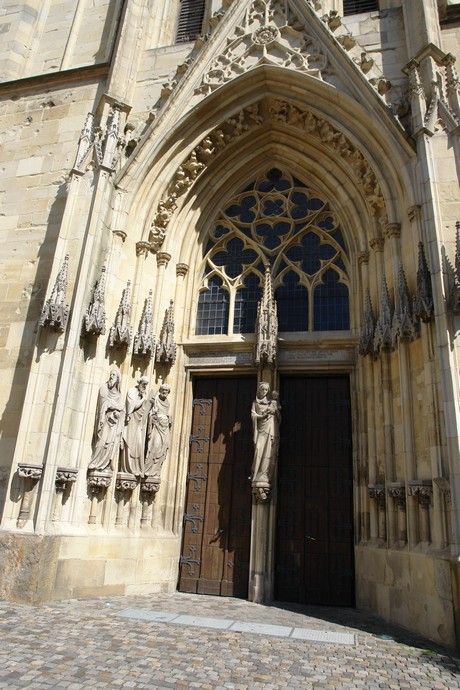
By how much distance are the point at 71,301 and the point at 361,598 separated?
6.38 m

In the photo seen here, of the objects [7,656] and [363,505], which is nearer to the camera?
[7,656]

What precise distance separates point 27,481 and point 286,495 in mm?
4169

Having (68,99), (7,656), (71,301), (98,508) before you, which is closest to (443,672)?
(7,656)

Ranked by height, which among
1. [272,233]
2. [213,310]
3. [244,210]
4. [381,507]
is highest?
[244,210]

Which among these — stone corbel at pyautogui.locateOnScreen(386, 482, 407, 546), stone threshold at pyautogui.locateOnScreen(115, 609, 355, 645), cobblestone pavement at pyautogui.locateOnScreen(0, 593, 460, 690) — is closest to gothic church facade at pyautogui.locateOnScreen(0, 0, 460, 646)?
stone corbel at pyautogui.locateOnScreen(386, 482, 407, 546)

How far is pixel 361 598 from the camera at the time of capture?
8.16 meters

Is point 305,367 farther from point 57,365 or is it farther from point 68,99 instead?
point 68,99

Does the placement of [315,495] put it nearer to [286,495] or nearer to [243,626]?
[286,495]

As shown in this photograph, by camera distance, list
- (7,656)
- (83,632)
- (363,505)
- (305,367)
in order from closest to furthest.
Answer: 1. (7,656)
2. (83,632)
3. (363,505)
4. (305,367)

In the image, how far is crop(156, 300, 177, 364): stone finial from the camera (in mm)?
9703

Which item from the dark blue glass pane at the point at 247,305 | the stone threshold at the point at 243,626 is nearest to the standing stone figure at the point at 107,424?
the stone threshold at the point at 243,626

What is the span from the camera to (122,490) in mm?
8578

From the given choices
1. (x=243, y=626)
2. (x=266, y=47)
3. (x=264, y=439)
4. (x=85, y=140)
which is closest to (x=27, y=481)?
(x=243, y=626)

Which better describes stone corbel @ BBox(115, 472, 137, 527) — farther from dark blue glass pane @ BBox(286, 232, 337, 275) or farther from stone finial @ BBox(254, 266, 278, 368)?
dark blue glass pane @ BBox(286, 232, 337, 275)
